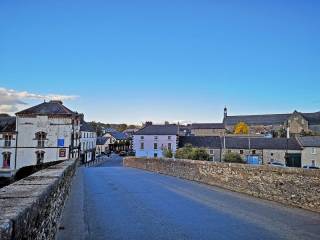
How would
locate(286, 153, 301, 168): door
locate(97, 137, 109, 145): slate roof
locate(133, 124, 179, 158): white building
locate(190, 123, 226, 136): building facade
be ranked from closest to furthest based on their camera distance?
locate(286, 153, 301, 168): door < locate(133, 124, 179, 158): white building < locate(97, 137, 109, 145): slate roof < locate(190, 123, 226, 136): building facade

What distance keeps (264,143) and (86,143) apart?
35222mm

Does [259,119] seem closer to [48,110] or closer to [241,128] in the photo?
[241,128]

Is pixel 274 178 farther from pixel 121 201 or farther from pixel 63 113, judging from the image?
pixel 63 113

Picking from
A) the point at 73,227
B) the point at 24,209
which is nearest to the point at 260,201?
the point at 73,227

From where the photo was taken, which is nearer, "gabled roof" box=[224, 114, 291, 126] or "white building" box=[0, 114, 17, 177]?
"white building" box=[0, 114, 17, 177]

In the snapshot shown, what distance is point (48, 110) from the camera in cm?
4012

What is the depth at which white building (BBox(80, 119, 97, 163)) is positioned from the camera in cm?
5975

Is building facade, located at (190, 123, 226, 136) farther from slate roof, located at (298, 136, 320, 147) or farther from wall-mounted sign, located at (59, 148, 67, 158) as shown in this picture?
wall-mounted sign, located at (59, 148, 67, 158)

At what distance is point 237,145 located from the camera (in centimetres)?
6347

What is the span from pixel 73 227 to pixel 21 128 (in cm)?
3573

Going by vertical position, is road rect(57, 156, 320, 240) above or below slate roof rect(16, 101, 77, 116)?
below

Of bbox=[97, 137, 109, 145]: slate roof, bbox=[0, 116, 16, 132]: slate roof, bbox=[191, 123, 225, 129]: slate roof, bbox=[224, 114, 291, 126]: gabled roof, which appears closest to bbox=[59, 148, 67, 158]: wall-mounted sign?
bbox=[0, 116, 16, 132]: slate roof

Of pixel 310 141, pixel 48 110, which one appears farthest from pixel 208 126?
pixel 48 110

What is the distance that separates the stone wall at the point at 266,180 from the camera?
427 inches
